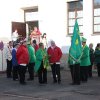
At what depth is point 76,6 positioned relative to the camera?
2292 centimetres

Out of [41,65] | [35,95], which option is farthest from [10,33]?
[35,95]

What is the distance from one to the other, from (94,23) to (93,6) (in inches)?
37.3

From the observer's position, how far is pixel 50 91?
46.5ft

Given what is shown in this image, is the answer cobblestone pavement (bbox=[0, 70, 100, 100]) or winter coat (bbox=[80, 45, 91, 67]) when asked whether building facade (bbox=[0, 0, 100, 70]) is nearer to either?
winter coat (bbox=[80, 45, 91, 67])

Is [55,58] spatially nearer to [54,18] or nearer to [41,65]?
[41,65]

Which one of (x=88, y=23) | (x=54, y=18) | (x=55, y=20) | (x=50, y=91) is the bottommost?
(x=50, y=91)

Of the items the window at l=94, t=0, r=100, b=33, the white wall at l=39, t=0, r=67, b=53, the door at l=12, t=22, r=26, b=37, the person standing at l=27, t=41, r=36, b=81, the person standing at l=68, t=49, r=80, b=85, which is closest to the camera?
the person standing at l=68, t=49, r=80, b=85

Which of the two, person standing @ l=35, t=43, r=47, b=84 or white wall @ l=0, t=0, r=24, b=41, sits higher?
white wall @ l=0, t=0, r=24, b=41

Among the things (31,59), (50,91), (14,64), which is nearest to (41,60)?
(31,59)

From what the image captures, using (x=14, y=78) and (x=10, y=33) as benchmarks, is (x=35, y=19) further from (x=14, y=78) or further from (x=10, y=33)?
(x=14, y=78)

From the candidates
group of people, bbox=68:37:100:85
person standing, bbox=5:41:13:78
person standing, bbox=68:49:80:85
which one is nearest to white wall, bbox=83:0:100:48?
group of people, bbox=68:37:100:85

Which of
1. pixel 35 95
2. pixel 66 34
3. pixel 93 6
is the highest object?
pixel 93 6

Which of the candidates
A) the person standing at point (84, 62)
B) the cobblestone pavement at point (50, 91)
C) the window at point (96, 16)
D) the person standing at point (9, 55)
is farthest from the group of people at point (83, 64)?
the person standing at point (9, 55)

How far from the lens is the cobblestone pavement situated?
12.9 m
